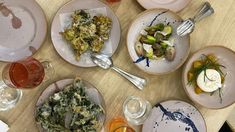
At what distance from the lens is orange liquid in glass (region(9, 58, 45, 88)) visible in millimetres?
1415

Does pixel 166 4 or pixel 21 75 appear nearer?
pixel 21 75

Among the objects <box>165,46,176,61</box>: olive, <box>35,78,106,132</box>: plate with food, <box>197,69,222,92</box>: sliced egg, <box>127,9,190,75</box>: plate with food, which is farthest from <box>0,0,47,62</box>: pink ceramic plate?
<box>197,69,222,92</box>: sliced egg

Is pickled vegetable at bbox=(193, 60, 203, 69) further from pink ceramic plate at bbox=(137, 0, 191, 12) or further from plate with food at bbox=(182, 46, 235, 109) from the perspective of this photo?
pink ceramic plate at bbox=(137, 0, 191, 12)

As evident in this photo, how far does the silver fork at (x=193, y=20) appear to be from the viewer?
150 centimetres

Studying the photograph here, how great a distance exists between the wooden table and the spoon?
0.06 feet

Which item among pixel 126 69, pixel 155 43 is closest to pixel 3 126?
pixel 126 69

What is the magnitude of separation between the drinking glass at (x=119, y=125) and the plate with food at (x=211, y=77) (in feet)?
0.71

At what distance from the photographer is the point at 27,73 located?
143 cm

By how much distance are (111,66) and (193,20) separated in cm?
30

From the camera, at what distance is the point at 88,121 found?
1.46 m

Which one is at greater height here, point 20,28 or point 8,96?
point 20,28

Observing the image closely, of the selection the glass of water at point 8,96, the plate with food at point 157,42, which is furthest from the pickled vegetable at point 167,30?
the glass of water at point 8,96

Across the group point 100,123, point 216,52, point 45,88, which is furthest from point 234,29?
point 45,88

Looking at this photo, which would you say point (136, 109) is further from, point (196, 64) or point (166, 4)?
point (166, 4)
